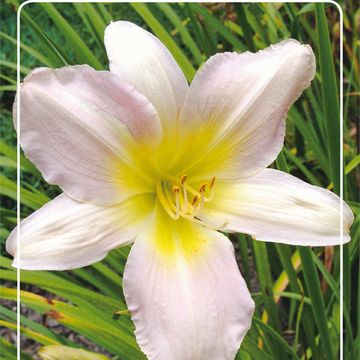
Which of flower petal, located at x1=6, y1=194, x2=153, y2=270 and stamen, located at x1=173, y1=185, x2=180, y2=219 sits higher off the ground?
flower petal, located at x1=6, y1=194, x2=153, y2=270

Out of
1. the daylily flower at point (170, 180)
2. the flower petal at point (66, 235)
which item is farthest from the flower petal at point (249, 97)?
the flower petal at point (66, 235)

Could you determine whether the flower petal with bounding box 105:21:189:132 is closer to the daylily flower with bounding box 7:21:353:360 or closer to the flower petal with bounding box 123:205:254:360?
the daylily flower with bounding box 7:21:353:360

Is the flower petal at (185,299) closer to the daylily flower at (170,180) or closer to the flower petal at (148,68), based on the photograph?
the daylily flower at (170,180)

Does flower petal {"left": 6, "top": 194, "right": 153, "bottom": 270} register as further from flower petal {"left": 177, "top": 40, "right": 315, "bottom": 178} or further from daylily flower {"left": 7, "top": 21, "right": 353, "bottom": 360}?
flower petal {"left": 177, "top": 40, "right": 315, "bottom": 178}

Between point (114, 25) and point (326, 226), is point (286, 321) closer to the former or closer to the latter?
point (326, 226)

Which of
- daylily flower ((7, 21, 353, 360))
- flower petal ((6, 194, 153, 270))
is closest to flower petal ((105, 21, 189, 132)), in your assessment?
daylily flower ((7, 21, 353, 360))

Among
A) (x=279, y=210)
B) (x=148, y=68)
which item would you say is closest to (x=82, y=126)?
(x=148, y=68)

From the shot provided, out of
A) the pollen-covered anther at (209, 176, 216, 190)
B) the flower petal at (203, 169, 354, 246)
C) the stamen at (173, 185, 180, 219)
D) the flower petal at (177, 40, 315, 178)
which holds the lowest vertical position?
the flower petal at (203, 169, 354, 246)
